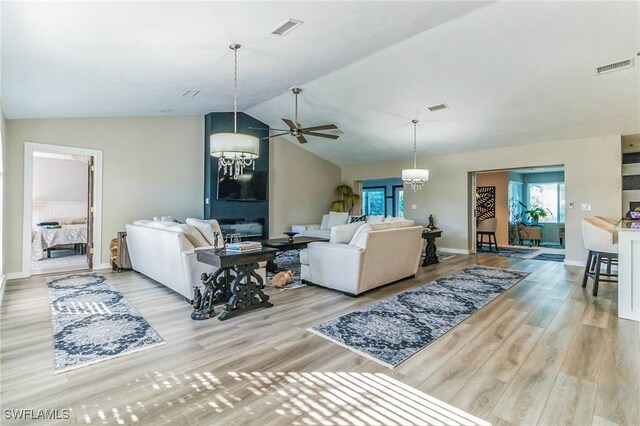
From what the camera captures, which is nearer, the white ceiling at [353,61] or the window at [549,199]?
the white ceiling at [353,61]

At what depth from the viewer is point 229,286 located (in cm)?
367

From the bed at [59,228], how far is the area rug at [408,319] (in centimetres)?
678

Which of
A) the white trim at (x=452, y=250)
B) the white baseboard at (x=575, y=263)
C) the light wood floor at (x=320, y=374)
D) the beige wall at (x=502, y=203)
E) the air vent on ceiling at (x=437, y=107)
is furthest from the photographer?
the beige wall at (x=502, y=203)

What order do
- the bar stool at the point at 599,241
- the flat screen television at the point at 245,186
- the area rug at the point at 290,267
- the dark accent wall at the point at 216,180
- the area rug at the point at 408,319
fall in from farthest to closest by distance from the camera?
the flat screen television at the point at 245,186
the dark accent wall at the point at 216,180
the area rug at the point at 290,267
the bar stool at the point at 599,241
the area rug at the point at 408,319

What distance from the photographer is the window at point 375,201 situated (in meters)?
13.6

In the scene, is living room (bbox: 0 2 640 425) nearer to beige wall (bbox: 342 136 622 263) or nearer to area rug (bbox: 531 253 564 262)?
beige wall (bbox: 342 136 622 263)

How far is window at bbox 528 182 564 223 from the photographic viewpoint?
10540mm

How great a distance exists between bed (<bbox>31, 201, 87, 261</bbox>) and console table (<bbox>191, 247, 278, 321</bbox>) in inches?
204

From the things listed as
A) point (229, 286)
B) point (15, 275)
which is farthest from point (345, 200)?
point (15, 275)

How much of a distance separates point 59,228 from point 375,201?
10.9 m

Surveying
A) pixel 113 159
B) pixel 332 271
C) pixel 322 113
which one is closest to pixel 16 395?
pixel 332 271

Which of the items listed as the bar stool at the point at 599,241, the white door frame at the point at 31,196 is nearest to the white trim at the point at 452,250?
the bar stool at the point at 599,241

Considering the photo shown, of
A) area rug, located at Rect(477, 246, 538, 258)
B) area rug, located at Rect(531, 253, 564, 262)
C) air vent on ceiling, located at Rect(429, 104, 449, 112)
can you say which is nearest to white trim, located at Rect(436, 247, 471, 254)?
area rug, located at Rect(477, 246, 538, 258)

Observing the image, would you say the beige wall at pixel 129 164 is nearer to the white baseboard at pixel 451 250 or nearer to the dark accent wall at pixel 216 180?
the dark accent wall at pixel 216 180
